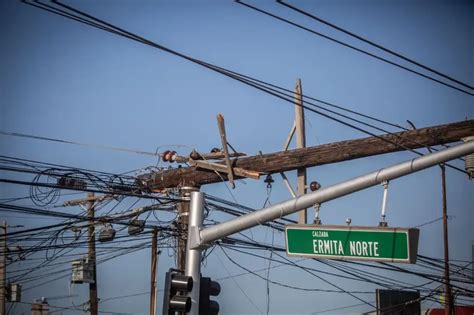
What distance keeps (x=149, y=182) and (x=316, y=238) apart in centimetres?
578

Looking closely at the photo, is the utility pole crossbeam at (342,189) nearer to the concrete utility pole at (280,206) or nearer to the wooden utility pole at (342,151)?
the concrete utility pole at (280,206)

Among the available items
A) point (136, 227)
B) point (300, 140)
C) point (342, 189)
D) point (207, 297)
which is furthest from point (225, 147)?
point (136, 227)

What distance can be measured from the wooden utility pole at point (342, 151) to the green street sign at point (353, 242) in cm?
226

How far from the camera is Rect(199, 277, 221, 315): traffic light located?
10266mm

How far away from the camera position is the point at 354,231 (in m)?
8.95

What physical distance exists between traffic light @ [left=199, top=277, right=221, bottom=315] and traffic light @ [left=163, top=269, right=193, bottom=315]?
0.41 meters

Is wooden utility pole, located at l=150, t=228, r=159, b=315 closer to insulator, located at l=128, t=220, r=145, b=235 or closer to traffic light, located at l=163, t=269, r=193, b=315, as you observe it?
insulator, located at l=128, t=220, r=145, b=235

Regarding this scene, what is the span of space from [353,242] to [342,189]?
31.2 inches

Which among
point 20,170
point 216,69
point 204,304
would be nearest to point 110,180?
point 20,170

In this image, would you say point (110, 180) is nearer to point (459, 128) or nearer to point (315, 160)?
point (315, 160)

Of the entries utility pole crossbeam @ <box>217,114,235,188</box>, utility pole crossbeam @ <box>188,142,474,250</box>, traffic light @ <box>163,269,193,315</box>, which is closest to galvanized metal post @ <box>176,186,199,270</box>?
utility pole crossbeam @ <box>217,114,235,188</box>

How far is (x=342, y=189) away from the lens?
868cm

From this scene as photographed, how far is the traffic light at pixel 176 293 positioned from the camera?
970 cm

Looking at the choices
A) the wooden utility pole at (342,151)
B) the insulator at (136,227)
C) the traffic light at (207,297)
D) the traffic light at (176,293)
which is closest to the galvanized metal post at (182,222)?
the wooden utility pole at (342,151)
